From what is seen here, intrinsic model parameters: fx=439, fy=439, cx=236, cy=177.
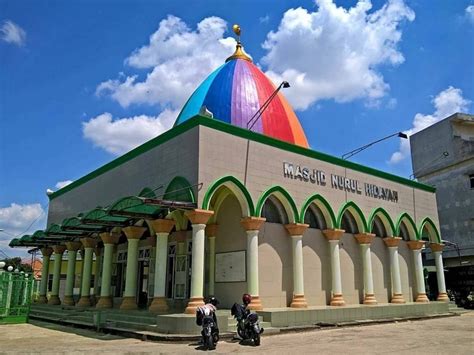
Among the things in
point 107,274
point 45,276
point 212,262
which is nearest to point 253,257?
point 212,262

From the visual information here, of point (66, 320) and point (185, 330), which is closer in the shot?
point (185, 330)

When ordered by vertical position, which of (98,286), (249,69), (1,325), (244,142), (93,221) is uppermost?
(249,69)

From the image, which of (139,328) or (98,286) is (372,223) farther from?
(98,286)

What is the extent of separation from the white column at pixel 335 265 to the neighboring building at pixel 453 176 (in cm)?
1569

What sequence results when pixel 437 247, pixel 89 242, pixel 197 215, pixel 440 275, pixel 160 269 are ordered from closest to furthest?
pixel 197 215, pixel 160 269, pixel 89 242, pixel 440 275, pixel 437 247

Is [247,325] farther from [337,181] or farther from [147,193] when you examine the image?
[337,181]

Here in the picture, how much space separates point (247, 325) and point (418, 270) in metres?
13.1

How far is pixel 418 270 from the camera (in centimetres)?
2027

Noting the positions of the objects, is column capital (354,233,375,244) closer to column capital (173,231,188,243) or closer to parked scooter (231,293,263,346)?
column capital (173,231,188,243)

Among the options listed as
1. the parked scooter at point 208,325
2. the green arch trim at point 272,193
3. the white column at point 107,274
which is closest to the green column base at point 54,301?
the white column at point 107,274

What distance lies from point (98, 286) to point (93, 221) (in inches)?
307

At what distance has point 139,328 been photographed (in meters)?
11.9

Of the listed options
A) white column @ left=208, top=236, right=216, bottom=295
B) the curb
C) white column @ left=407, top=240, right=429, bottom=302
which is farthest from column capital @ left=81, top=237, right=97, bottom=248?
white column @ left=407, top=240, right=429, bottom=302

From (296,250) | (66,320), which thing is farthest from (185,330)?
(66,320)
